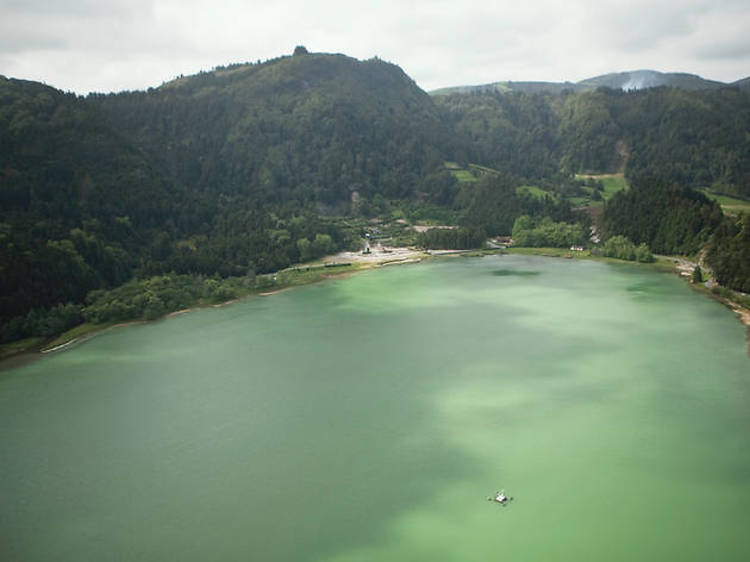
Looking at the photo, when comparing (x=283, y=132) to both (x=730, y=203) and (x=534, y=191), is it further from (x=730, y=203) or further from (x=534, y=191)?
(x=730, y=203)

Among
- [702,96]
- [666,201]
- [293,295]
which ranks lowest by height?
[293,295]

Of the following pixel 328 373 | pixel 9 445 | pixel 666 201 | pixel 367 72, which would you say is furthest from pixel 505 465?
pixel 367 72

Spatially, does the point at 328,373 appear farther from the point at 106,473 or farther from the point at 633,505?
the point at 633,505

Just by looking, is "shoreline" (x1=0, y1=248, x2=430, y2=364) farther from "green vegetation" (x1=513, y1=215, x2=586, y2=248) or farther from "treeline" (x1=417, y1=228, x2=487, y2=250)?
"green vegetation" (x1=513, y1=215, x2=586, y2=248)

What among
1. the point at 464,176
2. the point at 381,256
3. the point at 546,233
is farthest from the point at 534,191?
the point at 381,256

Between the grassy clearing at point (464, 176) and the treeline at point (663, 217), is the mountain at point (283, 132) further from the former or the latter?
the treeline at point (663, 217)

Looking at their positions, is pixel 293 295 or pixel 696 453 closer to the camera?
pixel 696 453
